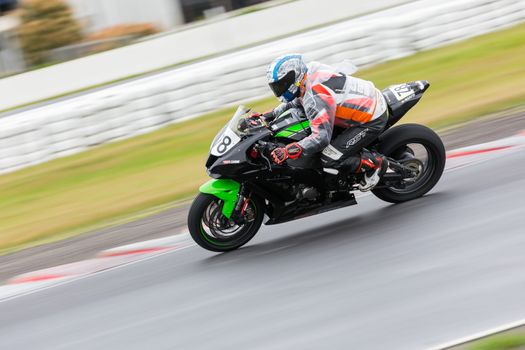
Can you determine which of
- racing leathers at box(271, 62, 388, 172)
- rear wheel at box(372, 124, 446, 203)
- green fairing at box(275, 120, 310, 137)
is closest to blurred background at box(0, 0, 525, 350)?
rear wheel at box(372, 124, 446, 203)

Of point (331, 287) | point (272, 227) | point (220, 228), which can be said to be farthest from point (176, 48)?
point (331, 287)

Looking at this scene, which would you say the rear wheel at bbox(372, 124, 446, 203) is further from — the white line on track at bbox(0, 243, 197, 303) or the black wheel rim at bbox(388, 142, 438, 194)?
the white line on track at bbox(0, 243, 197, 303)

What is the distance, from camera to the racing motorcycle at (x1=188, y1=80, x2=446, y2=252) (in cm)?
634

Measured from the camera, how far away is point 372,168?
647cm

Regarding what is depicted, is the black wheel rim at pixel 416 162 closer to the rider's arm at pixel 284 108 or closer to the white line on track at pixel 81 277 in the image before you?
the rider's arm at pixel 284 108

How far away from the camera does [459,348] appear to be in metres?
4.00

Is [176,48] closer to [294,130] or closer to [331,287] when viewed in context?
[294,130]

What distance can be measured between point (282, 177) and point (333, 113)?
0.71 metres

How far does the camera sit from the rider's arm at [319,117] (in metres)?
6.15

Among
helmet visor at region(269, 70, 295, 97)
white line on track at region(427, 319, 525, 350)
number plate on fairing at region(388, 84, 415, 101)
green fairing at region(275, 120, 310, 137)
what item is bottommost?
white line on track at region(427, 319, 525, 350)

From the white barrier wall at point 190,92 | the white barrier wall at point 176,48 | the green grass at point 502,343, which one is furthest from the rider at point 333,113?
the white barrier wall at point 176,48

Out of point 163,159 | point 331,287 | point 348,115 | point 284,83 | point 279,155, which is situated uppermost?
point 284,83

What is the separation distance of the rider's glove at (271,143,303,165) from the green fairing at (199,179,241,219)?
460 millimetres

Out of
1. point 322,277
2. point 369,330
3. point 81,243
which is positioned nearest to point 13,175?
point 81,243
